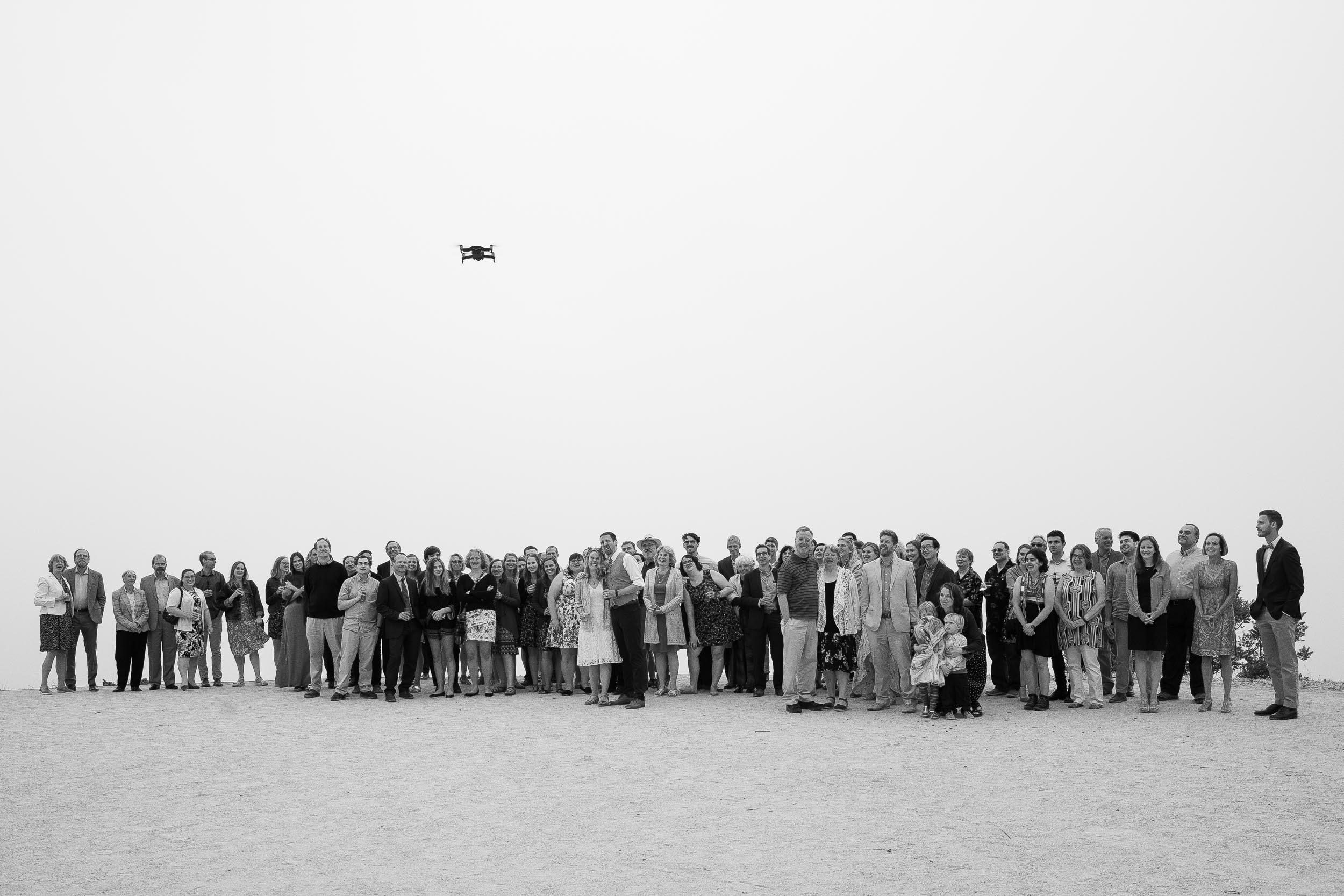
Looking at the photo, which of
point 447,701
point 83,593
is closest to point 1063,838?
point 447,701

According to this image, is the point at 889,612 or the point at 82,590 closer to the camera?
the point at 889,612

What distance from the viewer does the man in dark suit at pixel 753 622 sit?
13.4m

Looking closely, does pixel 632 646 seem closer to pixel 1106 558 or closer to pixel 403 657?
pixel 403 657

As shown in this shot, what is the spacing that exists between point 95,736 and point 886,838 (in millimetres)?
8171

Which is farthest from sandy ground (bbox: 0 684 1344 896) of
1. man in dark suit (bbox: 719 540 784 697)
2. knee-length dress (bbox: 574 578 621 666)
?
man in dark suit (bbox: 719 540 784 697)

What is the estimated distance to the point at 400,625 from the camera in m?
13.3

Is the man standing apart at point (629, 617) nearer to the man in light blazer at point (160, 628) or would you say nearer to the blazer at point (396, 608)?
the blazer at point (396, 608)

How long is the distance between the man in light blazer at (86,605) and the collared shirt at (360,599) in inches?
156

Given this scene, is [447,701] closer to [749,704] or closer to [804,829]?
[749,704]

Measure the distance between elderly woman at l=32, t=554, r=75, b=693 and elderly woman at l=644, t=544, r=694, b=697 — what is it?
26.3 feet

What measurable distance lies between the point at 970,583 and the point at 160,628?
11.2 metres

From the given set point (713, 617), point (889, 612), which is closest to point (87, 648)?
point (713, 617)

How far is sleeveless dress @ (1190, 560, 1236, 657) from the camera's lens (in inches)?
431

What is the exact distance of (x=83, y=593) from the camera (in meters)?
14.5
